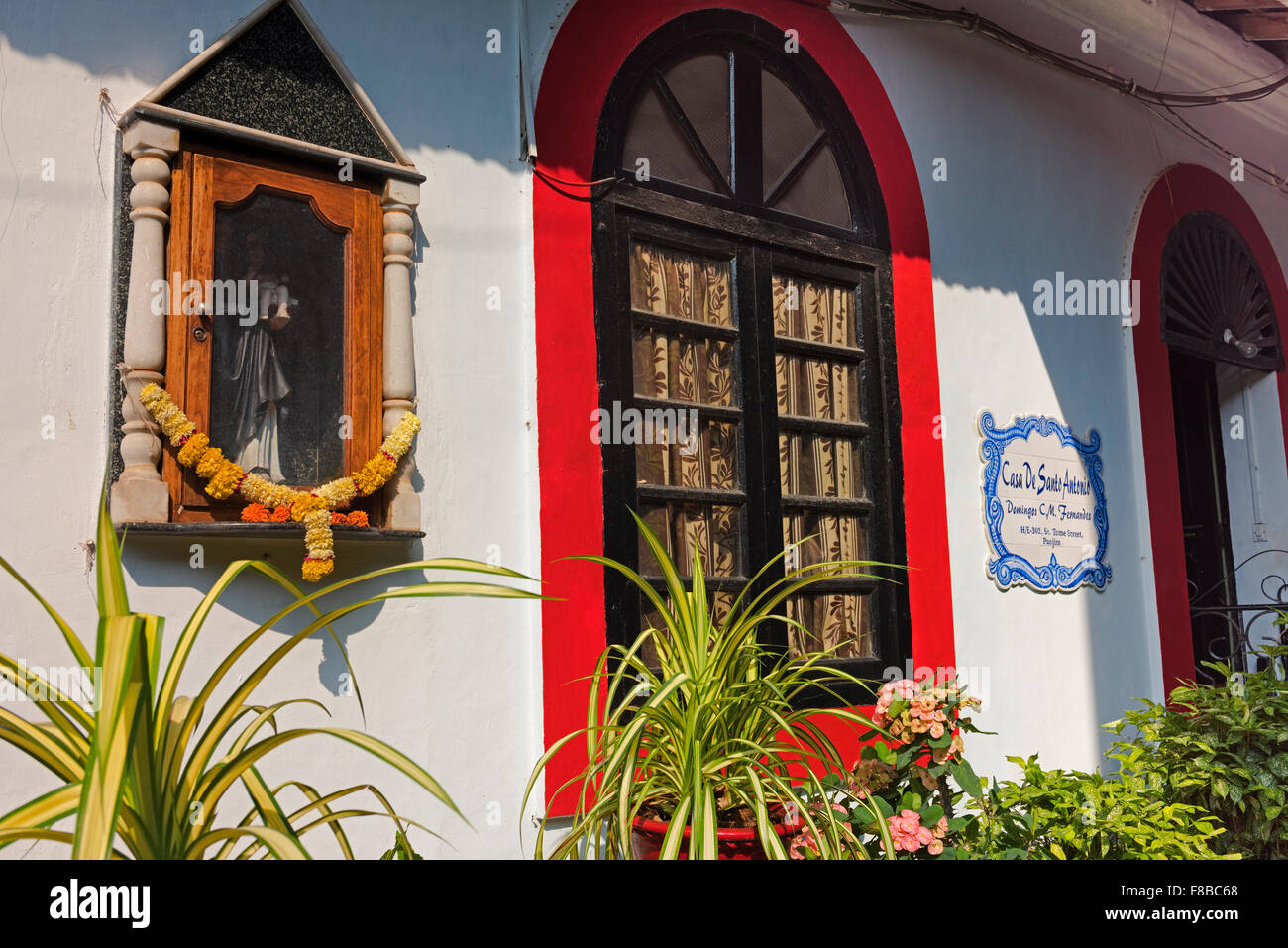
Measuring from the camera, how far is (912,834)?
111 inches

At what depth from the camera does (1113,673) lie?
16.7 ft

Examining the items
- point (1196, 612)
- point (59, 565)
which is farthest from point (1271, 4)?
point (59, 565)

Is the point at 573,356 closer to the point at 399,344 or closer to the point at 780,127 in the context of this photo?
the point at 399,344

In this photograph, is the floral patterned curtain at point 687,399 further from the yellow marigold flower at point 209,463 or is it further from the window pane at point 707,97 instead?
the yellow marigold flower at point 209,463

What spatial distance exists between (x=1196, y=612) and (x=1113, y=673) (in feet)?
3.17

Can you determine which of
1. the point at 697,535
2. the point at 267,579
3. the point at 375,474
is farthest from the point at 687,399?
the point at 267,579

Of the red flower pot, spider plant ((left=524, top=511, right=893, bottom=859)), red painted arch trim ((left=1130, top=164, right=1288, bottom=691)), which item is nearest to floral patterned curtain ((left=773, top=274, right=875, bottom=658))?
spider plant ((left=524, top=511, right=893, bottom=859))

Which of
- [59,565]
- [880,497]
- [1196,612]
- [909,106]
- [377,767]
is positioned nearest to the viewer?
[59,565]

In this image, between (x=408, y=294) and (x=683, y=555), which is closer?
(x=408, y=294)

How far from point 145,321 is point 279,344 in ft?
1.17

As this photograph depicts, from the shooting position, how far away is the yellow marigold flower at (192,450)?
264 cm
